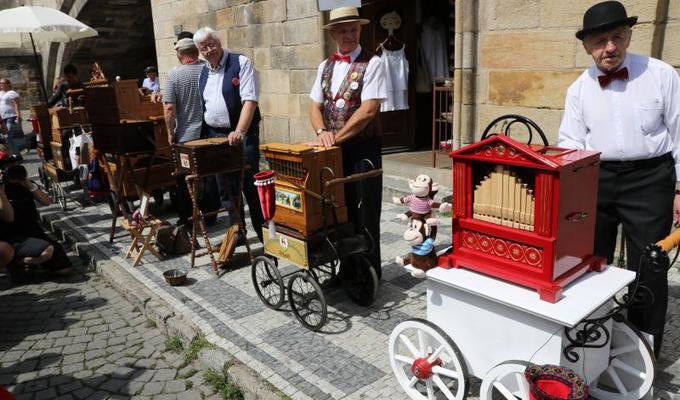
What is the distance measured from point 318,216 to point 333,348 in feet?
2.83

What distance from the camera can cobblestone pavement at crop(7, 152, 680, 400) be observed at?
3.04m

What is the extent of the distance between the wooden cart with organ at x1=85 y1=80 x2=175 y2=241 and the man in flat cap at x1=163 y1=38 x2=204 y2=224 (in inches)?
20.6

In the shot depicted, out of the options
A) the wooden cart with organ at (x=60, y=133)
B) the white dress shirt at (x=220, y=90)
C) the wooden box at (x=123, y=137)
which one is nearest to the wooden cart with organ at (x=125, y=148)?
the wooden box at (x=123, y=137)

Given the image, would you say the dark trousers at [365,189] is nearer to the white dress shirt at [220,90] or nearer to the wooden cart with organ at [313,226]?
the wooden cart with organ at [313,226]

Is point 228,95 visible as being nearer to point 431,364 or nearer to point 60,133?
point 431,364

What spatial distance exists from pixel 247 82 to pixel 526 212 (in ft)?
10.4

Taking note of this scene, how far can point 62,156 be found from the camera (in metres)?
7.64

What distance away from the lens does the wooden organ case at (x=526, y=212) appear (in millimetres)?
2264

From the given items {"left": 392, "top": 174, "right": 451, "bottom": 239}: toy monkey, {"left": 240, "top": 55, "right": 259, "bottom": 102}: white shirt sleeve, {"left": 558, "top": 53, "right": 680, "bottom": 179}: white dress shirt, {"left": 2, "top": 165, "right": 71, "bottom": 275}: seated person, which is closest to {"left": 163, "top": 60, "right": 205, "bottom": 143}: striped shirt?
{"left": 240, "top": 55, "right": 259, "bottom": 102}: white shirt sleeve

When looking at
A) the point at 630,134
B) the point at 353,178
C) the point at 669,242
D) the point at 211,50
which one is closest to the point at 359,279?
Result: the point at 353,178

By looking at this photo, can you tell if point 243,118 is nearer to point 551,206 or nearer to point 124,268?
point 124,268

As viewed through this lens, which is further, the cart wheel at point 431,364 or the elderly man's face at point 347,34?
the elderly man's face at point 347,34

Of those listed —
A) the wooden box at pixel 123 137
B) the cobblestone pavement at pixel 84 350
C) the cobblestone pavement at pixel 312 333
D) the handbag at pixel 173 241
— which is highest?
the wooden box at pixel 123 137

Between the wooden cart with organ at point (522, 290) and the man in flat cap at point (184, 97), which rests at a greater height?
the man in flat cap at point (184, 97)
